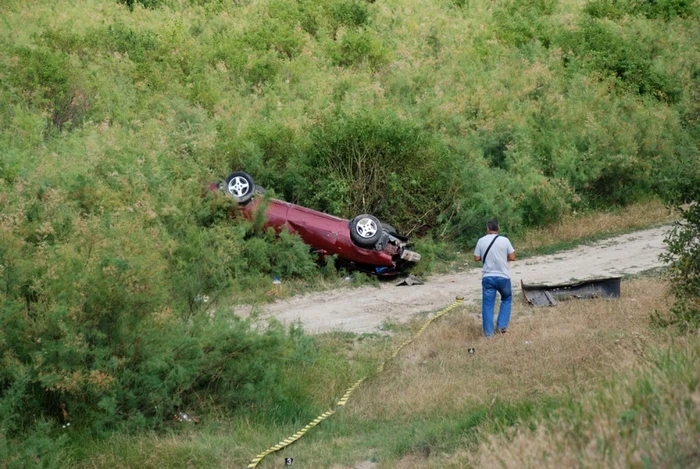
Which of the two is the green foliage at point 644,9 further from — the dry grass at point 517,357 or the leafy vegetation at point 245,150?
the dry grass at point 517,357

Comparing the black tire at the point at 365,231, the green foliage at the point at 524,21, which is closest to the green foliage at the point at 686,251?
the black tire at the point at 365,231

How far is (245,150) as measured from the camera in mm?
20000

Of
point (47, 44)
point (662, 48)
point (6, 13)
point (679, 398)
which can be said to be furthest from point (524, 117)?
point (679, 398)

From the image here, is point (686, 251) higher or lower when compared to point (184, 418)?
higher

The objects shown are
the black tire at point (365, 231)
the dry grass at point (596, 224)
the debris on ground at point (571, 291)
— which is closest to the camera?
the debris on ground at point (571, 291)

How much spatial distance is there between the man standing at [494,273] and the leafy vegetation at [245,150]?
2693 millimetres

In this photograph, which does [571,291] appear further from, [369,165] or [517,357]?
[369,165]

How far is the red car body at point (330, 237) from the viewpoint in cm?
1797

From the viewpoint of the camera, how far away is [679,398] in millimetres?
6445

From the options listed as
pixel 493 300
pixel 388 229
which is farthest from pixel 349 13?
pixel 493 300

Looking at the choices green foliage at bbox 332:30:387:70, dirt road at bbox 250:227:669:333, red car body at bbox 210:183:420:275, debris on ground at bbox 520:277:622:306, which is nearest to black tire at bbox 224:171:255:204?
red car body at bbox 210:183:420:275

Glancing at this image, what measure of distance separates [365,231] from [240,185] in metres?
2.77

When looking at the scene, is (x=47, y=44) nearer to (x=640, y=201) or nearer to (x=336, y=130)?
(x=336, y=130)

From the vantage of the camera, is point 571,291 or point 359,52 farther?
point 359,52
